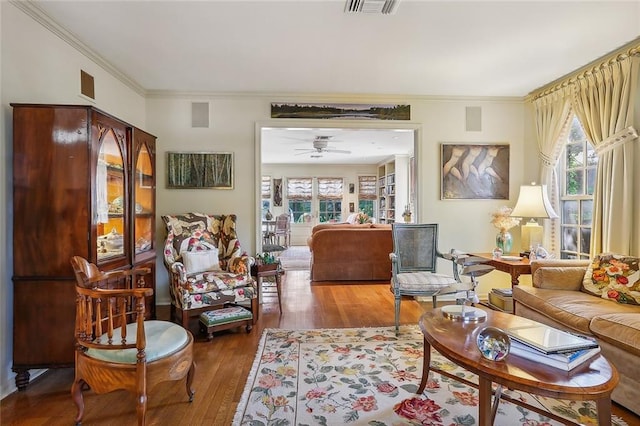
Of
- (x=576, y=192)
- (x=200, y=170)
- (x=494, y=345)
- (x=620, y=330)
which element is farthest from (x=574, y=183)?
(x=200, y=170)

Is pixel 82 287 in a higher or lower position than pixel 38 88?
lower

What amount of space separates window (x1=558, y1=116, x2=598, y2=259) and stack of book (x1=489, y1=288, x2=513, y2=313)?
807 mm

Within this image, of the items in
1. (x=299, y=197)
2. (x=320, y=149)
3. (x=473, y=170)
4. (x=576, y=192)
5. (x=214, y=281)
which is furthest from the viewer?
(x=299, y=197)

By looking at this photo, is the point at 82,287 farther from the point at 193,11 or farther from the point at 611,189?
the point at 611,189

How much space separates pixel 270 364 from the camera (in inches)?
101

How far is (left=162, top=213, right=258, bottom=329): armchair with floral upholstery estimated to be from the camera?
3.16 metres

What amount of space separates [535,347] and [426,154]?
9.98ft

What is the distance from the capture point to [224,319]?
10.2ft

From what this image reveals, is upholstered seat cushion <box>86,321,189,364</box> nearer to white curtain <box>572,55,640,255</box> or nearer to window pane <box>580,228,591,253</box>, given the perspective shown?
white curtain <box>572,55,640,255</box>

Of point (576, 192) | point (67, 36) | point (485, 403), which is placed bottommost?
point (485, 403)

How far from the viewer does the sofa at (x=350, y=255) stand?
533cm

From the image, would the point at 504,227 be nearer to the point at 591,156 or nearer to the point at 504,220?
the point at 504,220

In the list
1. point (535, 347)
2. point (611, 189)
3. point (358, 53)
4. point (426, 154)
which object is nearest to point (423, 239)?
point (426, 154)

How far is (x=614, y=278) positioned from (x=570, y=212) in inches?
53.7
